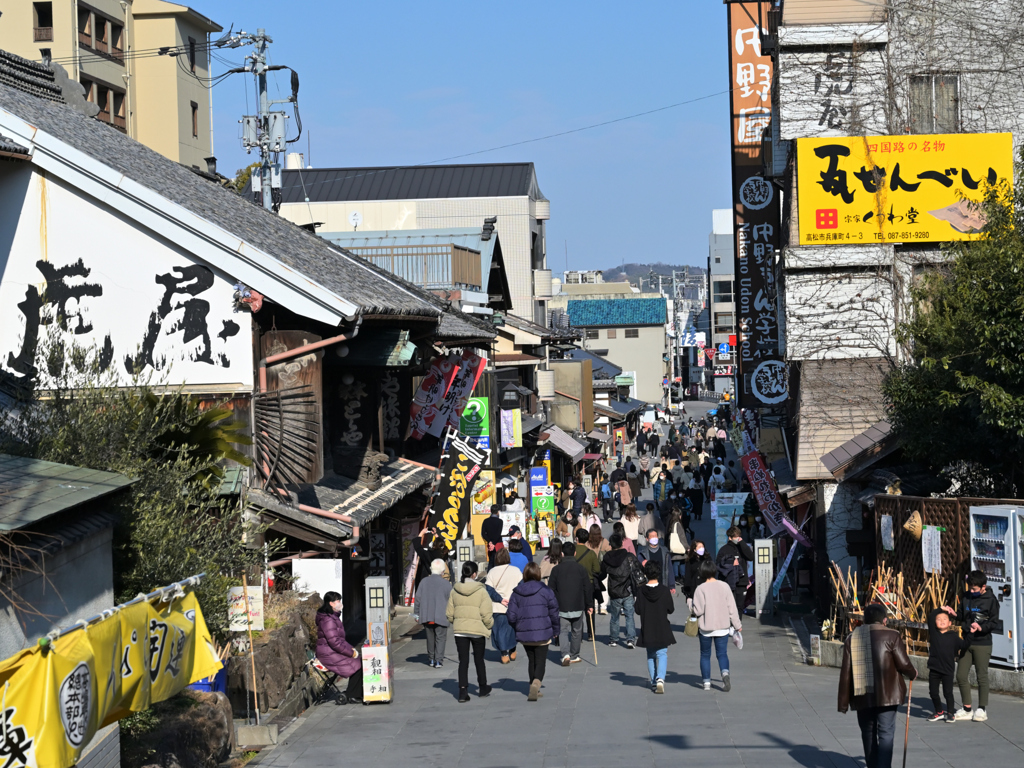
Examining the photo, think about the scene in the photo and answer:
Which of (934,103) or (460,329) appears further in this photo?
(934,103)

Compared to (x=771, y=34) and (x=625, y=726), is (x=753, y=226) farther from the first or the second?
(x=625, y=726)

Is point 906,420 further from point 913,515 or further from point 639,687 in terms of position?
point 639,687

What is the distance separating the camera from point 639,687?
15.1 meters

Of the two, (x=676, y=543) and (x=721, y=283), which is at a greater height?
(x=721, y=283)

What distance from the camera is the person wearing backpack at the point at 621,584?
Answer: 703 inches

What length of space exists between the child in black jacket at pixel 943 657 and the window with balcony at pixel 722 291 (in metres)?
110

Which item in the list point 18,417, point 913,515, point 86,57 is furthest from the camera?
point 86,57

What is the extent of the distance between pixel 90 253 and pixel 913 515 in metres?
11.5

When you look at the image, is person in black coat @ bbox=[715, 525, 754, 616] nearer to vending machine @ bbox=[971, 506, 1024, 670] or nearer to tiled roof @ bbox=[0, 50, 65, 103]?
vending machine @ bbox=[971, 506, 1024, 670]

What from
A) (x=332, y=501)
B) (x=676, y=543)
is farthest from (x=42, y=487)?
(x=676, y=543)

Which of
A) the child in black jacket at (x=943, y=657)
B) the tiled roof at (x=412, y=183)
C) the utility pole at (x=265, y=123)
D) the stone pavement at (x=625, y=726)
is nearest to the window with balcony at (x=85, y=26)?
the tiled roof at (x=412, y=183)

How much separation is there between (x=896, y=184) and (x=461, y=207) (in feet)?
101

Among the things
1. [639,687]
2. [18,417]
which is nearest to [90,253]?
[18,417]

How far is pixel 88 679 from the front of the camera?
6875mm
